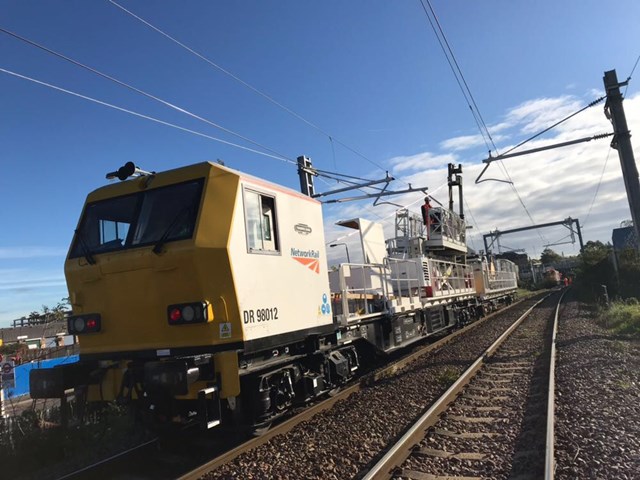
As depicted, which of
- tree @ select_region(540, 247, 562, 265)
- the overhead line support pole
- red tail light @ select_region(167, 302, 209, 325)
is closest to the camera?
red tail light @ select_region(167, 302, 209, 325)

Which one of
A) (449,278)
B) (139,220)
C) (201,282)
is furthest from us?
(449,278)

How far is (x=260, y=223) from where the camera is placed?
6.18 metres

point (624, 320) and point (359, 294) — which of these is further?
point (624, 320)

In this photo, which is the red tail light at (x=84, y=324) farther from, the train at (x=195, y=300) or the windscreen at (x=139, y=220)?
the windscreen at (x=139, y=220)

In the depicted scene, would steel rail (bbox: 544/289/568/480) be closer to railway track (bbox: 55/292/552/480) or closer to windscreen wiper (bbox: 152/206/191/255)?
railway track (bbox: 55/292/552/480)

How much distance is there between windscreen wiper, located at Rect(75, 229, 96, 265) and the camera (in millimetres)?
6090

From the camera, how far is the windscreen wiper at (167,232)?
5.59m

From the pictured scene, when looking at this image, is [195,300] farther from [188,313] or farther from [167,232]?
[167,232]

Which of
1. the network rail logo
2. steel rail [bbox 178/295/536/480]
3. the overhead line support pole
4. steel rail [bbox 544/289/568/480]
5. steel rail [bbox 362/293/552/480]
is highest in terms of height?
the overhead line support pole

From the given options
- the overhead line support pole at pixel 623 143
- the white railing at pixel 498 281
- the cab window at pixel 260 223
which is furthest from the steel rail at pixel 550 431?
the white railing at pixel 498 281

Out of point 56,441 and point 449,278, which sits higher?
point 449,278

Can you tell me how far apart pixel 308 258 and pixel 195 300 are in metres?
2.22

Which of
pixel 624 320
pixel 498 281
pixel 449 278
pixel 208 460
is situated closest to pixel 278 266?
pixel 208 460

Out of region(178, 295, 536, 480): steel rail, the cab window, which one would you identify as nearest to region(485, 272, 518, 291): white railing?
region(178, 295, 536, 480): steel rail
